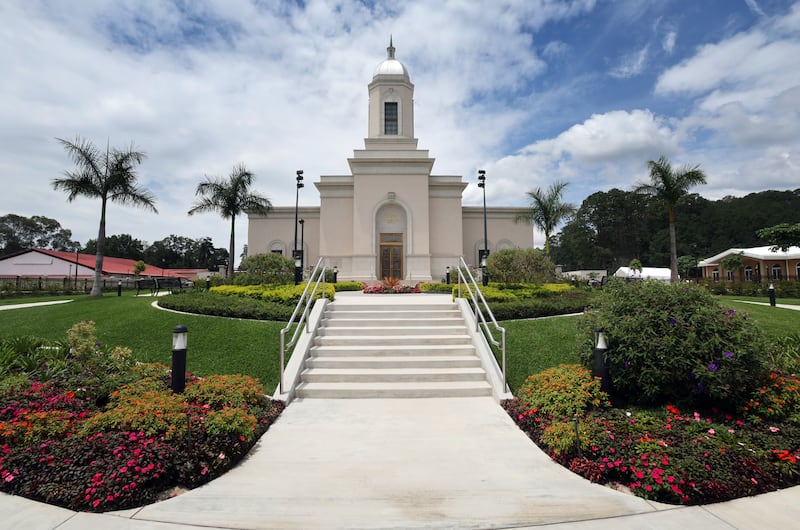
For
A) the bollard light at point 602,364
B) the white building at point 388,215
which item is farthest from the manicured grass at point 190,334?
the white building at point 388,215

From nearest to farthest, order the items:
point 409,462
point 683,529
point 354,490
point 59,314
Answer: point 683,529
point 354,490
point 409,462
point 59,314

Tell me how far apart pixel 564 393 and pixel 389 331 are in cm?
406

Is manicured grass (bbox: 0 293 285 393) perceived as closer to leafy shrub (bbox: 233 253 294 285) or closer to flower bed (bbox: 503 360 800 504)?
leafy shrub (bbox: 233 253 294 285)

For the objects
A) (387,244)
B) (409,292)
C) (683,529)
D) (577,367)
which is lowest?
(683,529)

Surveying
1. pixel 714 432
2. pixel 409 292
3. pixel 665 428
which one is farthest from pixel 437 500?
pixel 409 292

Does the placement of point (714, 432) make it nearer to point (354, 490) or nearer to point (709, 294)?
point (709, 294)

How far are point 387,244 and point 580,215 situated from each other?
5302 cm

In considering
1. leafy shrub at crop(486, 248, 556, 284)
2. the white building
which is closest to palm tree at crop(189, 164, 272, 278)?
the white building

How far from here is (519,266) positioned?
15117mm

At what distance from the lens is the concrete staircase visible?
6.56 m

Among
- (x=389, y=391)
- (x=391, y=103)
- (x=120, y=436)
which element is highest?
(x=391, y=103)

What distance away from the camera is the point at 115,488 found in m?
3.46

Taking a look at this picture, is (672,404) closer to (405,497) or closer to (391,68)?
(405,497)

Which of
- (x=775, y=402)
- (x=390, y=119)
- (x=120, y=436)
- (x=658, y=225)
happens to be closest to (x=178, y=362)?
(x=120, y=436)
